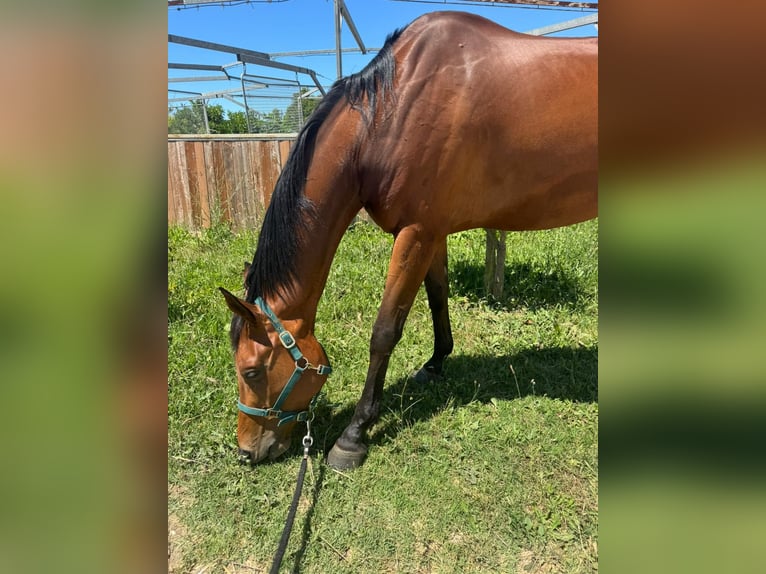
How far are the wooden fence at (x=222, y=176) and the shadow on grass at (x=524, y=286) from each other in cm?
335

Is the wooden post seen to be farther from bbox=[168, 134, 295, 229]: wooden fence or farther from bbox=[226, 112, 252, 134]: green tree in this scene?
bbox=[226, 112, 252, 134]: green tree

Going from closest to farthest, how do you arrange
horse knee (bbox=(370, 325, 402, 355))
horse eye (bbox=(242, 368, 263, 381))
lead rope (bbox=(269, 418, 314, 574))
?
lead rope (bbox=(269, 418, 314, 574)), horse eye (bbox=(242, 368, 263, 381)), horse knee (bbox=(370, 325, 402, 355))

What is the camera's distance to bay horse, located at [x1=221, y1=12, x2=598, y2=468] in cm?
235

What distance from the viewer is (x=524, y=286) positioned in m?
4.88

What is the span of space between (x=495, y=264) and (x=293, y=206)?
110 inches

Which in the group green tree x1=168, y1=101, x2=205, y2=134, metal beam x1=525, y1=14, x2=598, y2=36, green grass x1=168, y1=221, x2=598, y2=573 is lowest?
green grass x1=168, y1=221, x2=598, y2=573

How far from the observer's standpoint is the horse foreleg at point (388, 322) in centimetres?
250

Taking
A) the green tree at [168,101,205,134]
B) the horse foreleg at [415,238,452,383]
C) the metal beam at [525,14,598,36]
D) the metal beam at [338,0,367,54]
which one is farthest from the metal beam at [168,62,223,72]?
the horse foreleg at [415,238,452,383]

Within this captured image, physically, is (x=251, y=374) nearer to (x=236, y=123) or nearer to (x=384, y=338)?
(x=384, y=338)

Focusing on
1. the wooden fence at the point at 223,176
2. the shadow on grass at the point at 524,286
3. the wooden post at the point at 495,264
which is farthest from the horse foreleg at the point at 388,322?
the wooden fence at the point at 223,176

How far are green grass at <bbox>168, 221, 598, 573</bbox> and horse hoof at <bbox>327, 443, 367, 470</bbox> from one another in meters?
0.05

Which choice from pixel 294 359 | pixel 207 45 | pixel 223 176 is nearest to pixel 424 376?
pixel 294 359
